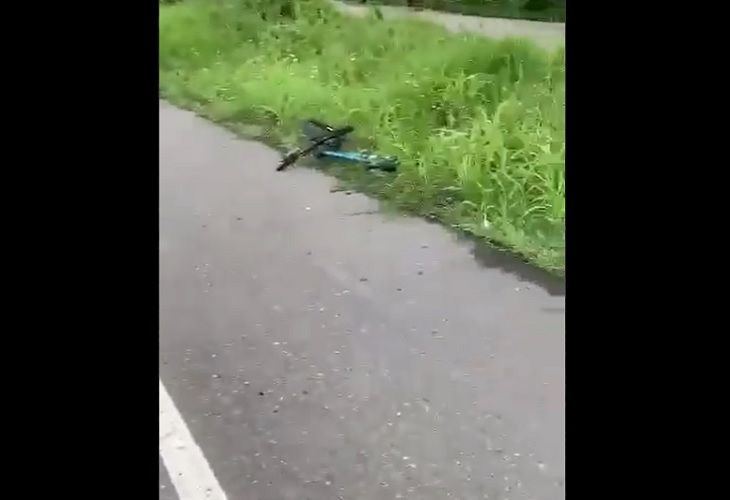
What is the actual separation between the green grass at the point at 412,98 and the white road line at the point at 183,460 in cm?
41

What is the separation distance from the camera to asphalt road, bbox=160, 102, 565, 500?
1.03 metres

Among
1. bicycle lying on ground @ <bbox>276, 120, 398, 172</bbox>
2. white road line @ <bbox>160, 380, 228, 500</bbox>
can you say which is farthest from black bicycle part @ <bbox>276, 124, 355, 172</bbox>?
white road line @ <bbox>160, 380, 228, 500</bbox>

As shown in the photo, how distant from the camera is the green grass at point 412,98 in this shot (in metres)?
1.11

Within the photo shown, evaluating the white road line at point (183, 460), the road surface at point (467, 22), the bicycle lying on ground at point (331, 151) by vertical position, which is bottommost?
the white road line at point (183, 460)

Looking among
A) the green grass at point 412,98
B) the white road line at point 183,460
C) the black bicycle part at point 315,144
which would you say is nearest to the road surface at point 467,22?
the green grass at point 412,98

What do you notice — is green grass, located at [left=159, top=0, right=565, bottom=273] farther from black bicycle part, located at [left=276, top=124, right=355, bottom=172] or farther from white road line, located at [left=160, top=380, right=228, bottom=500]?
white road line, located at [left=160, top=380, right=228, bottom=500]

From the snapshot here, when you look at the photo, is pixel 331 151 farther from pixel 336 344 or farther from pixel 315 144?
pixel 336 344

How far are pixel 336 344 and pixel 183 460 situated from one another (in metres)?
0.25

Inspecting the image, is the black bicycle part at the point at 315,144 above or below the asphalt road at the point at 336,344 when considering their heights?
above

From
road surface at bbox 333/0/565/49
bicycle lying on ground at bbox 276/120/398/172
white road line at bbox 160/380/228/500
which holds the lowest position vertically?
white road line at bbox 160/380/228/500

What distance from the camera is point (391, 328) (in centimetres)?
109

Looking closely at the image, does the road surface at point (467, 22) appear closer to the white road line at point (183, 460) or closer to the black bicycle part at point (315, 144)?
the black bicycle part at point (315, 144)

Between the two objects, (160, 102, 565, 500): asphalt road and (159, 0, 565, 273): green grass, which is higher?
(159, 0, 565, 273): green grass
